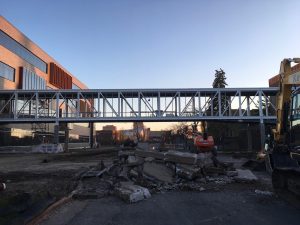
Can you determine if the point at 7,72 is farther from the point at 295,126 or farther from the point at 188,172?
the point at 295,126

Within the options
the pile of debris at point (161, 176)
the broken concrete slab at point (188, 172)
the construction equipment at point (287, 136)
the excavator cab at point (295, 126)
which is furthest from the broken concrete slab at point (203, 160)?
the excavator cab at point (295, 126)

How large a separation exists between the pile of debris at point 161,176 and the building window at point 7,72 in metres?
39.9

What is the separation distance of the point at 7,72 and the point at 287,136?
5032 cm

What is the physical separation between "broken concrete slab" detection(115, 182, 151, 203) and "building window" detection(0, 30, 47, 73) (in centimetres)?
→ 4567

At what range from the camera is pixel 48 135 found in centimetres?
7244

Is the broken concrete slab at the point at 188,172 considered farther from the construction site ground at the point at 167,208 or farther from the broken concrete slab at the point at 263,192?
the broken concrete slab at the point at 263,192

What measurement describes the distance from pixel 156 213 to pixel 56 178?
32.6 ft

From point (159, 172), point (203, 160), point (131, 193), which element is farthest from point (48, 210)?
point (203, 160)

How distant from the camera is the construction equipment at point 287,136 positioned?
1148 centimetres

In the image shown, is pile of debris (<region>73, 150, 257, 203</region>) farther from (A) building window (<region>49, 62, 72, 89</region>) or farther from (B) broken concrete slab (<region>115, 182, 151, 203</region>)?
(A) building window (<region>49, 62, 72, 89</region>)

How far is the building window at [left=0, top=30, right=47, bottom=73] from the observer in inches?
2147

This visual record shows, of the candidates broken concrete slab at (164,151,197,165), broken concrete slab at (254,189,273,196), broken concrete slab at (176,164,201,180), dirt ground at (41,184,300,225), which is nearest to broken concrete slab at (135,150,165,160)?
broken concrete slab at (164,151,197,165)

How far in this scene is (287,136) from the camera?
1234 centimetres

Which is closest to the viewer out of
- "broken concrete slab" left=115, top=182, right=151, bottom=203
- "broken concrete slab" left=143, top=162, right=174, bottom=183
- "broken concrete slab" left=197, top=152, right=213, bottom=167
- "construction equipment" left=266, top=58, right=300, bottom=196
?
"construction equipment" left=266, top=58, right=300, bottom=196
